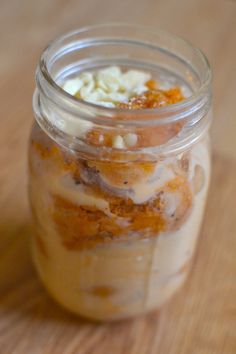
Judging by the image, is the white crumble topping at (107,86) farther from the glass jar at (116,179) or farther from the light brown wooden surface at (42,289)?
the light brown wooden surface at (42,289)

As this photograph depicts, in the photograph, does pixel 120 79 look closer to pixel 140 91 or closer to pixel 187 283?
pixel 140 91

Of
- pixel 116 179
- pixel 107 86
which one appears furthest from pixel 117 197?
pixel 107 86

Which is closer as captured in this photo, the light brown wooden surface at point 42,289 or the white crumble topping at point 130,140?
the white crumble topping at point 130,140

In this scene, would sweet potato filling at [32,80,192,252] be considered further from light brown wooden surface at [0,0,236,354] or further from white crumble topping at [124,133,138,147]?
light brown wooden surface at [0,0,236,354]

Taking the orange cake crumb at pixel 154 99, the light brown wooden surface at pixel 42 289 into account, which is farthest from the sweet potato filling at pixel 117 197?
the light brown wooden surface at pixel 42 289

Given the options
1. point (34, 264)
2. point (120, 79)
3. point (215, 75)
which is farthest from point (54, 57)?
point (215, 75)
